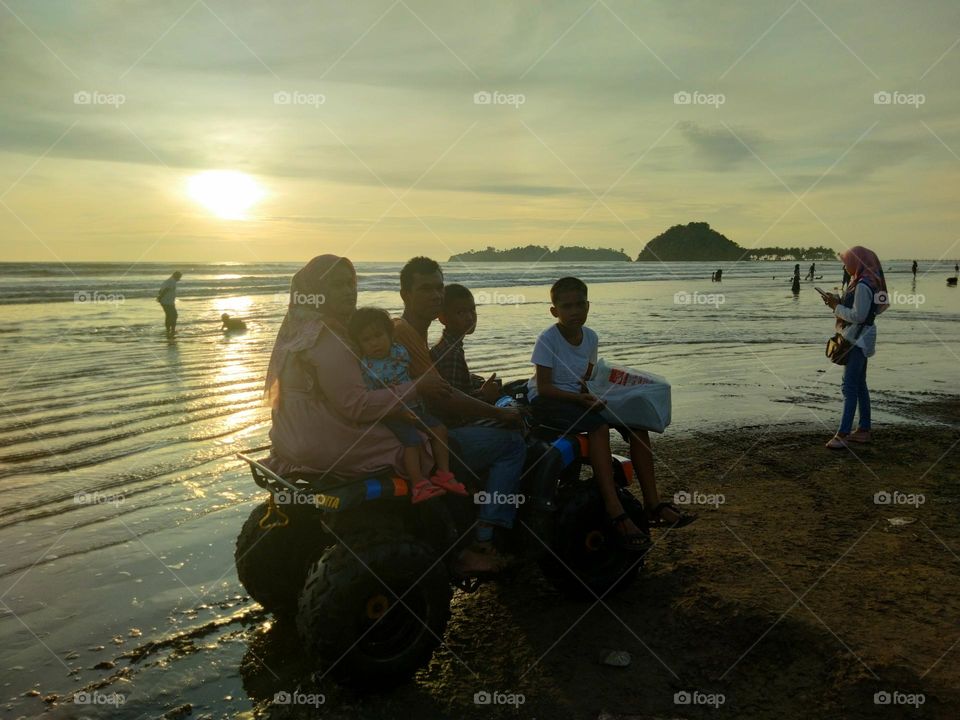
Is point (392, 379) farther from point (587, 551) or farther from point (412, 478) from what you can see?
point (587, 551)

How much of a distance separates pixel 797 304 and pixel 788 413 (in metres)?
26.8

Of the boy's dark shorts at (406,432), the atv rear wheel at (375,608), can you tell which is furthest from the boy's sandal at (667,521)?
the boy's dark shorts at (406,432)

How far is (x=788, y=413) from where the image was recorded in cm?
1094

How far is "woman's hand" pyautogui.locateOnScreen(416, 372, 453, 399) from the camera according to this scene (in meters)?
4.65

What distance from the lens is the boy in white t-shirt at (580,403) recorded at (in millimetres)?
5082

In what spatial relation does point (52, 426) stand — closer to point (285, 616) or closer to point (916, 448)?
point (285, 616)
